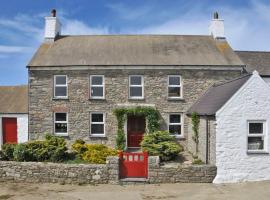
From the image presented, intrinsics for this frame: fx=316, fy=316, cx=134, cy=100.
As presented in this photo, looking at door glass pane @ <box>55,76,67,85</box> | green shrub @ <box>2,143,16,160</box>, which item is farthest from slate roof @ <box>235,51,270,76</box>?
green shrub @ <box>2,143,16,160</box>

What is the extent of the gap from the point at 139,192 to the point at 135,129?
895 centimetres

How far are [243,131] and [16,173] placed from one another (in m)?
10.5

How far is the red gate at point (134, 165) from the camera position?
14055 millimetres

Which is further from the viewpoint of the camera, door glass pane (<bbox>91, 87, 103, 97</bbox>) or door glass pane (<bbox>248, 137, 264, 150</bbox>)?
door glass pane (<bbox>91, 87, 103, 97</bbox>)

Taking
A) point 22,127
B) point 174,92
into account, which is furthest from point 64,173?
point 174,92

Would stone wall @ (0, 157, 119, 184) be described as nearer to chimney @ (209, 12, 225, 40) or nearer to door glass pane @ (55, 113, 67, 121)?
door glass pane @ (55, 113, 67, 121)

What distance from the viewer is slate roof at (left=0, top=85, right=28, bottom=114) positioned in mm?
22906

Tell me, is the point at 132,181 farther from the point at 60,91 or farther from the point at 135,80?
the point at 60,91

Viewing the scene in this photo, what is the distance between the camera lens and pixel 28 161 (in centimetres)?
1562

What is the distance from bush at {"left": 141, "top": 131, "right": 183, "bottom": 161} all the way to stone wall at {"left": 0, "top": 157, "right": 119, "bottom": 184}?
12.8 feet

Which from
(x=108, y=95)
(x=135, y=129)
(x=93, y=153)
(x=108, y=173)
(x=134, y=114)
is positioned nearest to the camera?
(x=108, y=173)

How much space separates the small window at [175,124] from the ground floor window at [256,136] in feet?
23.1

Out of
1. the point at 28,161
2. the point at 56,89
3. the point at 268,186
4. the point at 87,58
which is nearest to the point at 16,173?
the point at 28,161

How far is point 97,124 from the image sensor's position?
21141 mm
